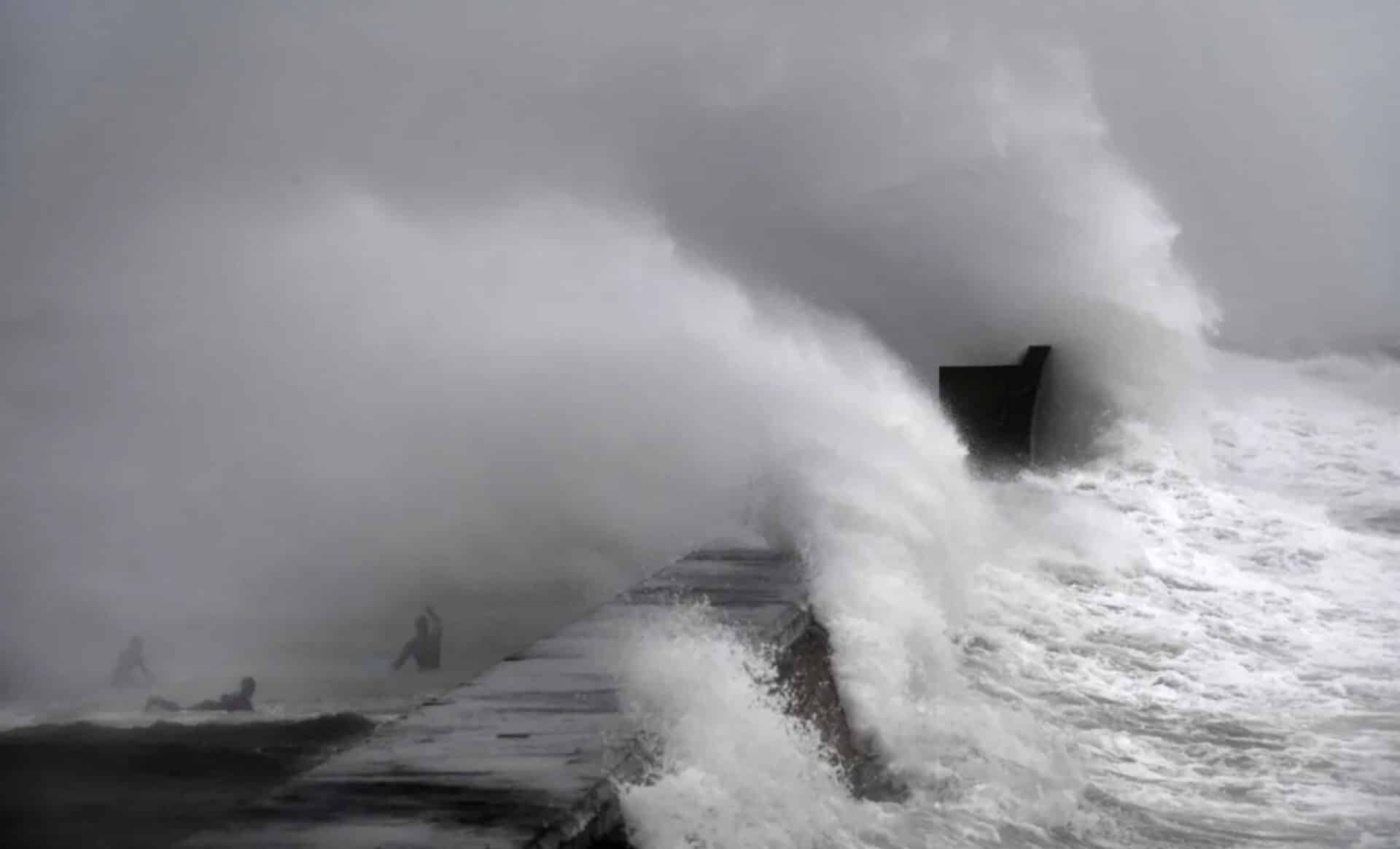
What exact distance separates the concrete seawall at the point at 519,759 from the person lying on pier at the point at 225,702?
4478mm

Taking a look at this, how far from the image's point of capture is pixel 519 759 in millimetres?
3594

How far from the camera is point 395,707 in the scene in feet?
28.8

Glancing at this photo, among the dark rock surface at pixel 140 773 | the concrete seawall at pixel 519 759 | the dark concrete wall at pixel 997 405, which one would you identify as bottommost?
the dark rock surface at pixel 140 773

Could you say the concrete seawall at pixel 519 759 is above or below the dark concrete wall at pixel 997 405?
below

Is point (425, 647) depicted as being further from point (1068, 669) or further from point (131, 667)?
point (1068, 669)

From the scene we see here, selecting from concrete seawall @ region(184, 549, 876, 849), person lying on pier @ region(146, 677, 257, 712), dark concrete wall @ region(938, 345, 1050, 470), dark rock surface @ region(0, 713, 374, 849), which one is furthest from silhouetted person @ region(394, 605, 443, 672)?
concrete seawall @ region(184, 549, 876, 849)

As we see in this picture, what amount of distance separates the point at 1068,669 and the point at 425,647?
5157 mm

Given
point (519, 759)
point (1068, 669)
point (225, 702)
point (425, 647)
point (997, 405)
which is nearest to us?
point (519, 759)

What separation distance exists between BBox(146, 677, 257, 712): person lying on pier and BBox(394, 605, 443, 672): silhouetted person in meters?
1.01

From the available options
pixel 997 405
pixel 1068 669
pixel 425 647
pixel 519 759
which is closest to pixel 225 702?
pixel 425 647

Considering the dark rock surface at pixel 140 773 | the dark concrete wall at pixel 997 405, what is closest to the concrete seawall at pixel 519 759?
the dark rock surface at pixel 140 773

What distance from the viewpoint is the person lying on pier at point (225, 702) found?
9.29m

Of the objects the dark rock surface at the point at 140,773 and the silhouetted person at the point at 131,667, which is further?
the silhouetted person at the point at 131,667

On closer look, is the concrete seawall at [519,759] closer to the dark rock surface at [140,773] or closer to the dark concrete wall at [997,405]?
the dark rock surface at [140,773]
